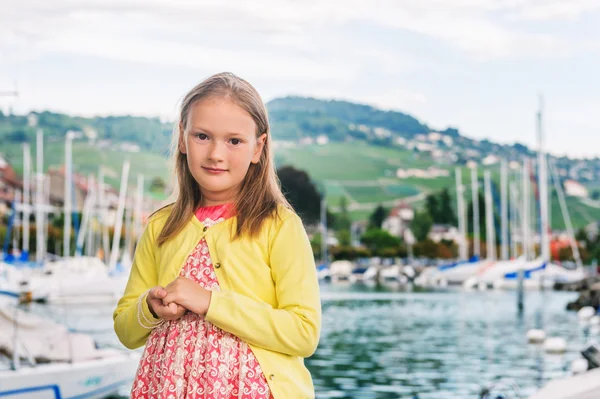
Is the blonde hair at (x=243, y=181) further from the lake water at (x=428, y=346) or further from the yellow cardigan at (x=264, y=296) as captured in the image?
the lake water at (x=428, y=346)

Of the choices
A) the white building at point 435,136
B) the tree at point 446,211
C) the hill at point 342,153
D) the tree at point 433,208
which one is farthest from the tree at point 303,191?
the white building at point 435,136

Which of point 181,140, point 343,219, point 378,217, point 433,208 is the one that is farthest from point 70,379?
point 378,217

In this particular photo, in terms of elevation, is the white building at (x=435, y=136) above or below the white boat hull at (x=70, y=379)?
above

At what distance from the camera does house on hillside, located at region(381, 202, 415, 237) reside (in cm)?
14375

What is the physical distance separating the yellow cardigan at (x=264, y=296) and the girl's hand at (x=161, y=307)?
0.14 ft

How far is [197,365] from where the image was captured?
233 centimetres

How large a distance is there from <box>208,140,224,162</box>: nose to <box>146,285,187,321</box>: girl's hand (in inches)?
13.0

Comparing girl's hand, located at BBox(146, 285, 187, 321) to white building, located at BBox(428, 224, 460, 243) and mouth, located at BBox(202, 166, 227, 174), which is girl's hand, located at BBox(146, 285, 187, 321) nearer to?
mouth, located at BBox(202, 166, 227, 174)

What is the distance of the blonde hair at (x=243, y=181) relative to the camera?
7.95 ft

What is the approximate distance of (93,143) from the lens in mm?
140500

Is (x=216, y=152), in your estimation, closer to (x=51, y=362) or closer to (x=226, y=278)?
(x=226, y=278)

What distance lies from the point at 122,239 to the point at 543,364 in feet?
239

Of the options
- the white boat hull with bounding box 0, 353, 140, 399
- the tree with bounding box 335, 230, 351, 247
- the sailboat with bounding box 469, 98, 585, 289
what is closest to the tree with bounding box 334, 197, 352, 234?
the tree with bounding box 335, 230, 351, 247

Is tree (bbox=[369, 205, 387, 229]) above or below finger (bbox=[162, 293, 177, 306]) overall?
below
